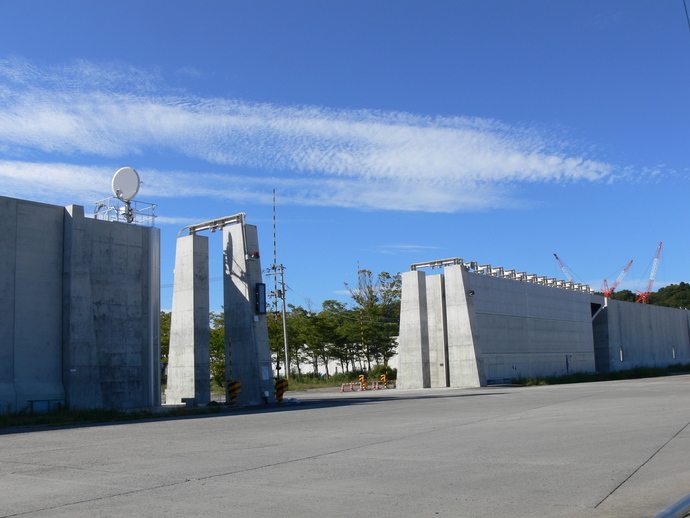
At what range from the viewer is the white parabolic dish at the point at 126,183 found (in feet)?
99.0

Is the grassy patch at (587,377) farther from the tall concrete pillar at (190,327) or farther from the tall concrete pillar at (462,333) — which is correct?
the tall concrete pillar at (190,327)

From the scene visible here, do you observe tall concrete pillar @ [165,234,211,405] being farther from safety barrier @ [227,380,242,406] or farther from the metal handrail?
the metal handrail

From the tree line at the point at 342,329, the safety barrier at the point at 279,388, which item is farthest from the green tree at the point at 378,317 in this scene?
the safety barrier at the point at 279,388

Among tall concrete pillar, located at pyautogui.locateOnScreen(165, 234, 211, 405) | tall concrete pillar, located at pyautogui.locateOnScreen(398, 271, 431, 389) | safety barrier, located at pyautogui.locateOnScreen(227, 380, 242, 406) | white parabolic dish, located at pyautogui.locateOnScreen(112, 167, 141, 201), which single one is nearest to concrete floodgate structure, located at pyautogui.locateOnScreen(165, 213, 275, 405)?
tall concrete pillar, located at pyautogui.locateOnScreen(165, 234, 211, 405)

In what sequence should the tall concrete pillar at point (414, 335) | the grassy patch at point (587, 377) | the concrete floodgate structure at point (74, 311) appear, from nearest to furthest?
the concrete floodgate structure at point (74, 311), the tall concrete pillar at point (414, 335), the grassy patch at point (587, 377)

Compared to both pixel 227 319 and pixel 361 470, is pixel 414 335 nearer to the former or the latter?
pixel 227 319

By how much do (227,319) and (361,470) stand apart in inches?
970

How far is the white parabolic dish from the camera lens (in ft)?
99.0

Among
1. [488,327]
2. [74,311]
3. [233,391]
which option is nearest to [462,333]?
[488,327]

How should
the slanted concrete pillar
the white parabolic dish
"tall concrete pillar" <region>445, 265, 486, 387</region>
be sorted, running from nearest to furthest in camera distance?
the white parabolic dish
"tall concrete pillar" <region>445, 265, 486, 387</region>
the slanted concrete pillar

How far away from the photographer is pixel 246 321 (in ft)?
108

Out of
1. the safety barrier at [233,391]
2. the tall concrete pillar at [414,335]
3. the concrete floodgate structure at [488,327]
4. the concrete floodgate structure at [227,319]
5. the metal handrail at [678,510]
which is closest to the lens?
the metal handrail at [678,510]

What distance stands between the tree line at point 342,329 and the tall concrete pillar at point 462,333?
751 inches

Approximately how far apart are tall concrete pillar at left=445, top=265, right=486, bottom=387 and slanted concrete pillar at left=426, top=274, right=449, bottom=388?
0.70 m
